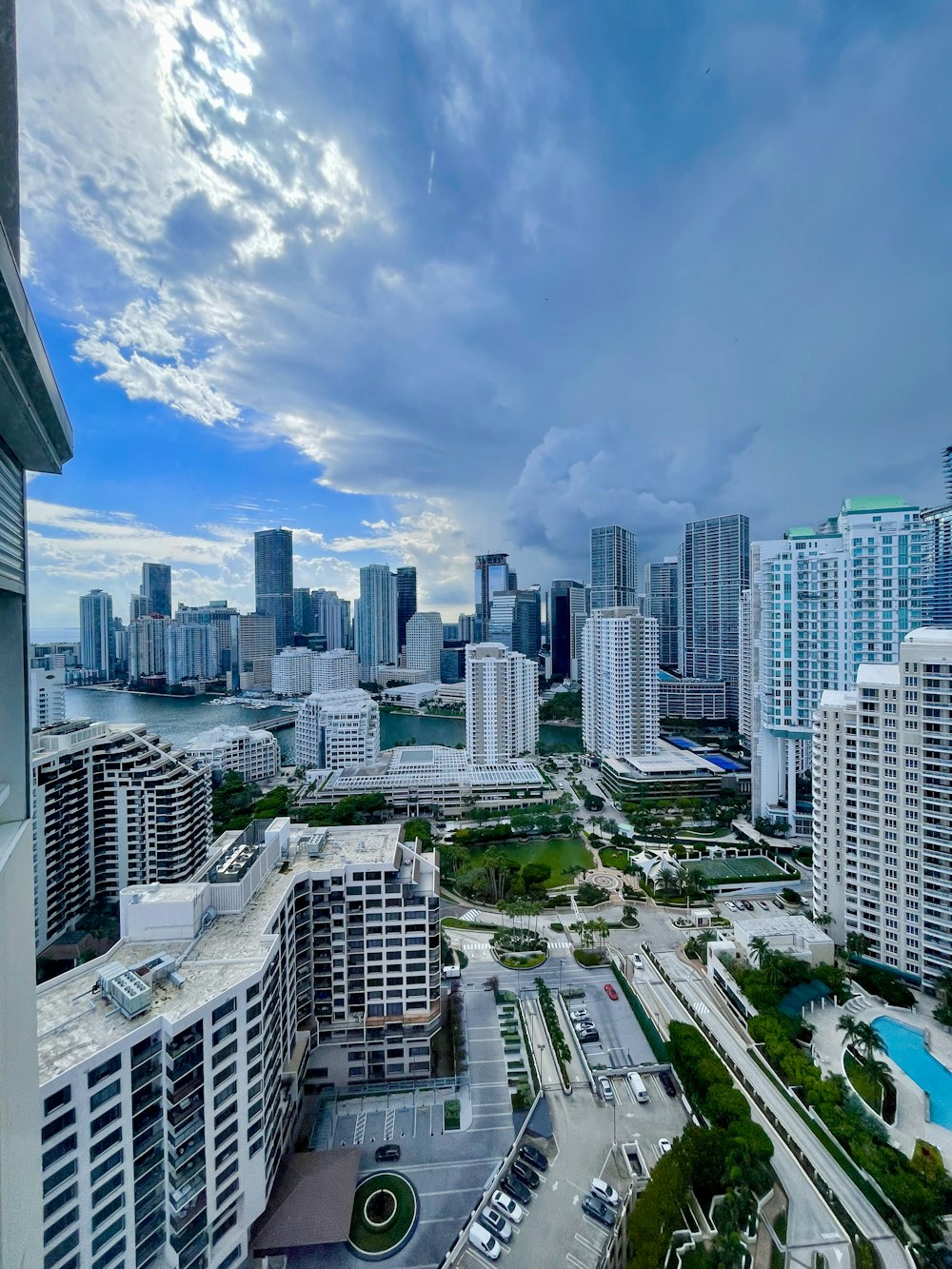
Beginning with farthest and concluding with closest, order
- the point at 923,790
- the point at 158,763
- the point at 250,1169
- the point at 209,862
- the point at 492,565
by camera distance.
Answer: the point at 492,565, the point at 158,763, the point at 923,790, the point at 209,862, the point at 250,1169

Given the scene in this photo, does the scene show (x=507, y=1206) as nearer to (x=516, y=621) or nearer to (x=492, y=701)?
(x=492, y=701)

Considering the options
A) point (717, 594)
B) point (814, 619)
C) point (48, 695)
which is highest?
point (717, 594)

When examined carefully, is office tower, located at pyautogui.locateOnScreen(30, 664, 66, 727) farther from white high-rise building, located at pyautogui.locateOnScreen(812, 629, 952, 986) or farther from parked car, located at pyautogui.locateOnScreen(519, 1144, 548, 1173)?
white high-rise building, located at pyautogui.locateOnScreen(812, 629, 952, 986)

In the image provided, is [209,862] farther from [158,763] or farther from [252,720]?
[252,720]

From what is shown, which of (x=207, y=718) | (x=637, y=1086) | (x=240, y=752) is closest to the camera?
(x=637, y=1086)

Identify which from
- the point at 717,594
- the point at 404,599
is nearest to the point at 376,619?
the point at 404,599

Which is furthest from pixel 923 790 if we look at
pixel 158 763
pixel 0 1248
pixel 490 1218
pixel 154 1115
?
pixel 158 763
